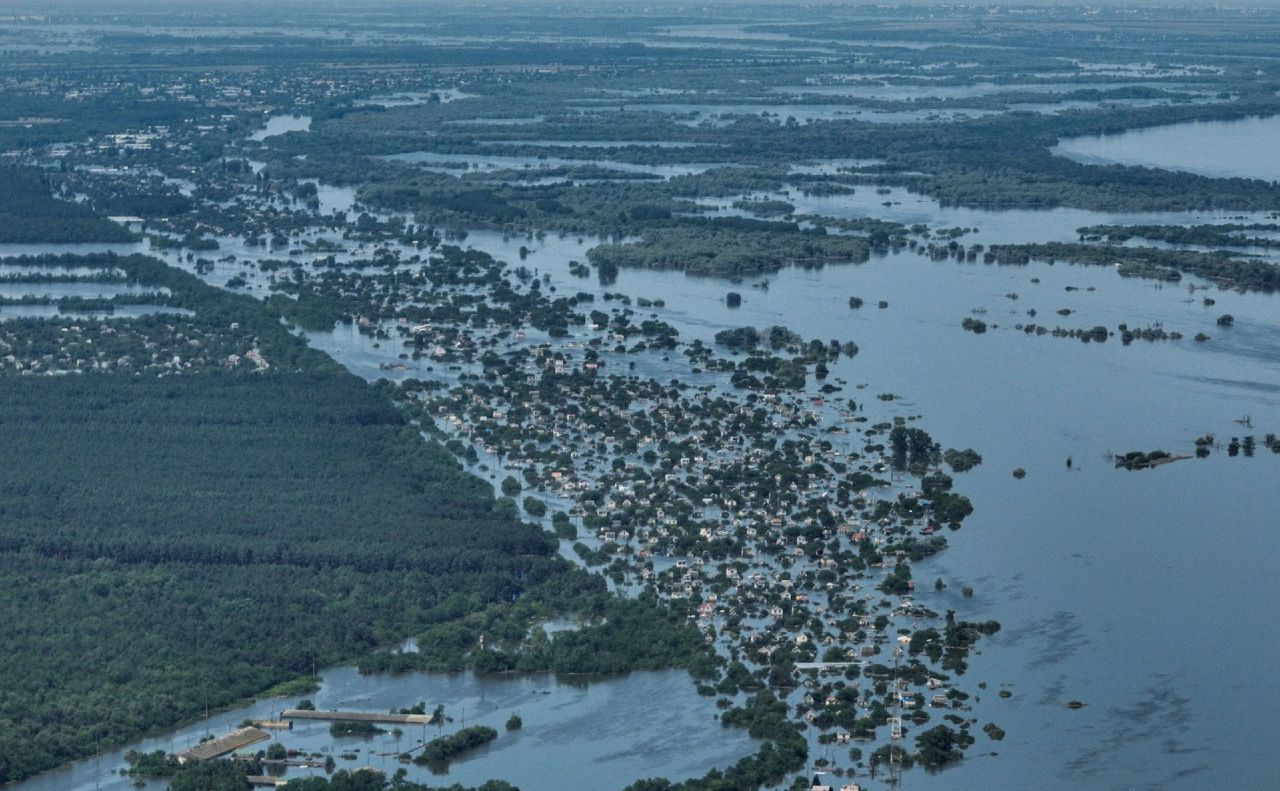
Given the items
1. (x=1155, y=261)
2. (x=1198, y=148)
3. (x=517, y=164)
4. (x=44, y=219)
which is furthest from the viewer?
(x=1198, y=148)

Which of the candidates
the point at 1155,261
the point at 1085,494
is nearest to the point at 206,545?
the point at 1085,494

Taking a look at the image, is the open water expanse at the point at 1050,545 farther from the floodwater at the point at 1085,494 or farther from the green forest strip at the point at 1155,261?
the green forest strip at the point at 1155,261

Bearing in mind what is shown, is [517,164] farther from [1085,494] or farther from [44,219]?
[1085,494]

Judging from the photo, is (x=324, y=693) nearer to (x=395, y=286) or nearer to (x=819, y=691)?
(x=819, y=691)

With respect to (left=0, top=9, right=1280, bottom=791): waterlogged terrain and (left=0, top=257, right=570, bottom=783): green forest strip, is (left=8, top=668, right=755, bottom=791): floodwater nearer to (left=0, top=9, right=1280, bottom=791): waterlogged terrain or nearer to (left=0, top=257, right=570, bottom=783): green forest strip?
(left=0, top=9, right=1280, bottom=791): waterlogged terrain

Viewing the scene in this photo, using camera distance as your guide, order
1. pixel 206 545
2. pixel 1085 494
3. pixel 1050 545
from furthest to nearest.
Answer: pixel 1085 494 < pixel 1050 545 < pixel 206 545

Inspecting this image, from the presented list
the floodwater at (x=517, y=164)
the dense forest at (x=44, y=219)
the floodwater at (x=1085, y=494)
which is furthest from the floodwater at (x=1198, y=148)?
the dense forest at (x=44, y=219)

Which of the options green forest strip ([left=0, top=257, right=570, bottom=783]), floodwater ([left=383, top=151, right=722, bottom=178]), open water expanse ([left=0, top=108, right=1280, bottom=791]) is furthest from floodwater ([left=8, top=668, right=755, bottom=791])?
floodwater ([left=383, top=151, right=722, bottom=178])
